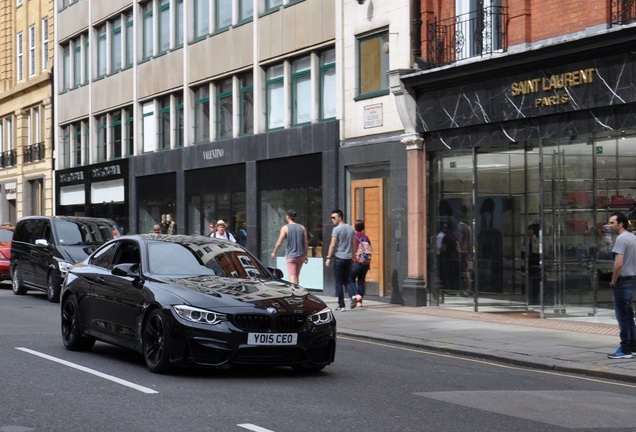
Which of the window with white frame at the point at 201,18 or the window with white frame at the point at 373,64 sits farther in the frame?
the window with white frame at the point at 201,18

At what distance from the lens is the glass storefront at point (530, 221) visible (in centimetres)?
1866

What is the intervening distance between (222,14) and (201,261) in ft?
68.4

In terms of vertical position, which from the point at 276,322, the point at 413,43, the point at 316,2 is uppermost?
the point at 316,2

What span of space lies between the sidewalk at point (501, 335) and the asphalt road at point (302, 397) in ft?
1.41

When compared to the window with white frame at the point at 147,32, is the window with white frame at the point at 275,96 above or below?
below

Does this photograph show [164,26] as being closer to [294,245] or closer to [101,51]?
[101,51]

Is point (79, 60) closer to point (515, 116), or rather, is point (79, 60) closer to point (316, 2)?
point (316, 2)

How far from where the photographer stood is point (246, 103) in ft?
101

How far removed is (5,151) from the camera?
5303 centimetres

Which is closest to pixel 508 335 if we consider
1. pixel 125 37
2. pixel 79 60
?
pixel 125 37

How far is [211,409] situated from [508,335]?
834 cm

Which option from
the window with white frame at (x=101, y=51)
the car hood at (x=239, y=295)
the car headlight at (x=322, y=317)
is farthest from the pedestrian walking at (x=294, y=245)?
the window with white frame at (x=101, y=51)

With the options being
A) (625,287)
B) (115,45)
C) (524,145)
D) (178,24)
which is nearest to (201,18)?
(178,24)

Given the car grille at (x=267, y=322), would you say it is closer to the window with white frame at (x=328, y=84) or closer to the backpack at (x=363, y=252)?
the backpack at (x=363, y=252)
